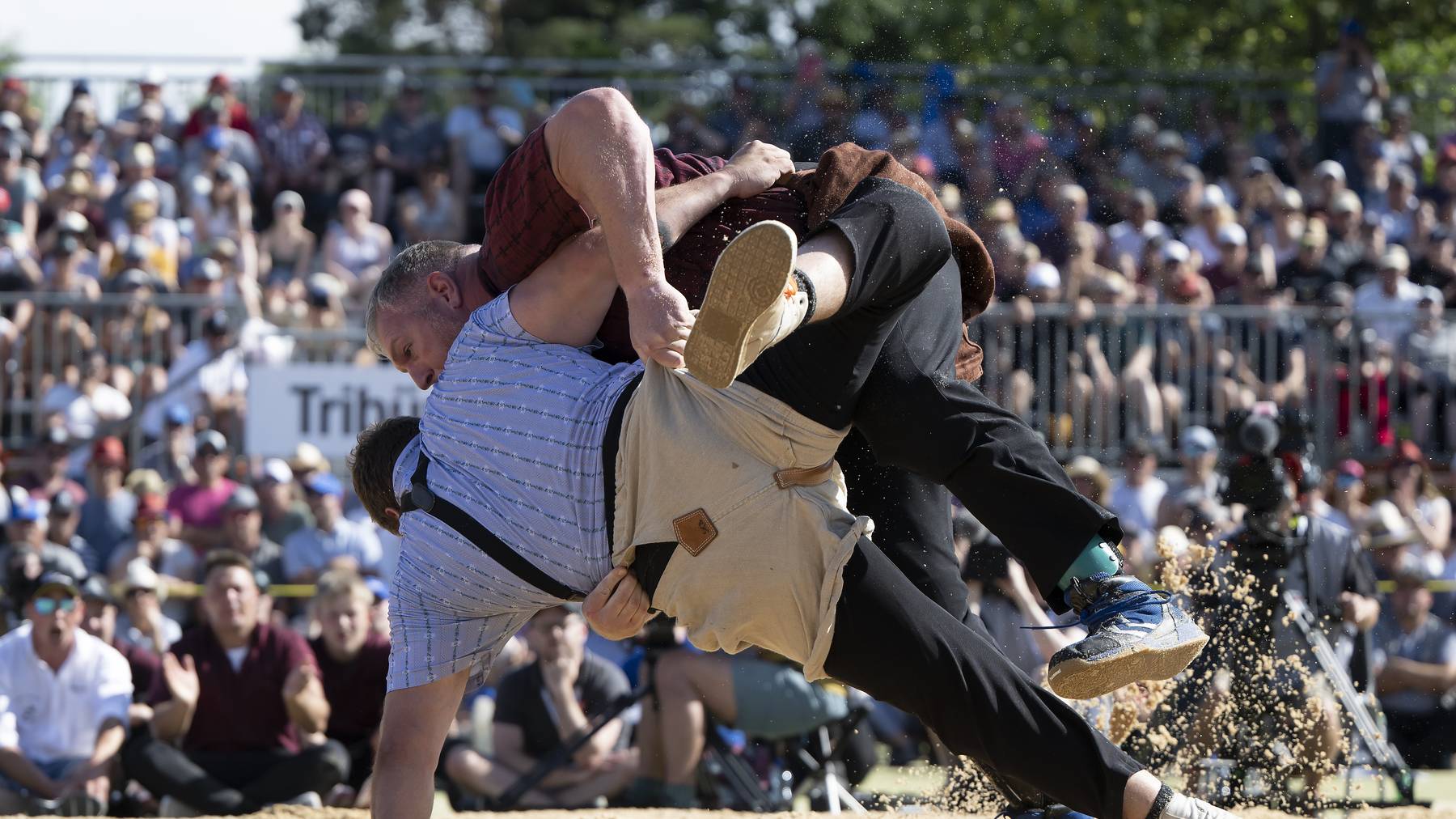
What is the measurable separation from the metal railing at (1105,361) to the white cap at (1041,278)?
8.4 inches

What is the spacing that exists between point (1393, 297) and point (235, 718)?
22.5ft

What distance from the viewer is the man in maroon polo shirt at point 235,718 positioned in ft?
22.2

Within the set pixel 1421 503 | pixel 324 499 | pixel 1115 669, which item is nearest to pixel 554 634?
pixel 324 499

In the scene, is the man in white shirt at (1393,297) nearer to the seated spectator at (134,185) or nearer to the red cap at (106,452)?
the red cap at (106,452)

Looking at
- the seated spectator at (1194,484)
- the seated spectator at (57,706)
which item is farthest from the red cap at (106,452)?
the seated spectator at (1194,484)

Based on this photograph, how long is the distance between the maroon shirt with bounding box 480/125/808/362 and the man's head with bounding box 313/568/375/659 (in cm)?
385

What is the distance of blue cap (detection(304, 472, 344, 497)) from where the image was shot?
8406 millimetres

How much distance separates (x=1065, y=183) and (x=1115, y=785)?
792 centimetres

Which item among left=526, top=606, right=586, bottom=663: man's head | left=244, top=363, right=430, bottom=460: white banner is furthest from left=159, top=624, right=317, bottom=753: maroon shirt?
left=244, top=363, right=430, bottom=460: white banner

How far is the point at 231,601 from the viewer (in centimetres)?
708

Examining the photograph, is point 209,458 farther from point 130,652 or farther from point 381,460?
point 381,460

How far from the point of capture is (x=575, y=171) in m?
3.28

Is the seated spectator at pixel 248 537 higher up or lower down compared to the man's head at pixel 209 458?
lower down

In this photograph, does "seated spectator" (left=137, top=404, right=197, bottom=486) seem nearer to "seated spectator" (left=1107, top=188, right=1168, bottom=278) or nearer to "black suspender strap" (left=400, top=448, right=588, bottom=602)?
"seated spectator" (left=1107, top=188, right=1168, bottom=278)
